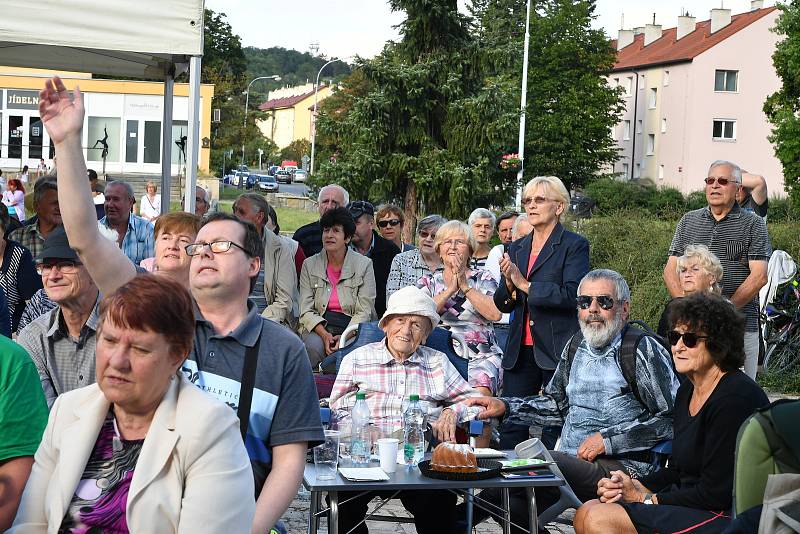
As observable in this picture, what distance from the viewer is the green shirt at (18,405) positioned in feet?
9.57

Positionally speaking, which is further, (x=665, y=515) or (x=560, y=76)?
(x=560, y=76)

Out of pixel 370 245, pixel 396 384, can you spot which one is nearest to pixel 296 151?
pixel 370 245

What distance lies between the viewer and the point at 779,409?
380cm

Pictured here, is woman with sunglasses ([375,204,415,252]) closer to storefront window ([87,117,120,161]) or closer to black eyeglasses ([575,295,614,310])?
black eyeglasses ([575,295,614,310])

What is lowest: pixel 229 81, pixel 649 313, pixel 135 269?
pixel 649 313

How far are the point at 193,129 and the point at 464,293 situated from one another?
210 cm

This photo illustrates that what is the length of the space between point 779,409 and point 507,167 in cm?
2393

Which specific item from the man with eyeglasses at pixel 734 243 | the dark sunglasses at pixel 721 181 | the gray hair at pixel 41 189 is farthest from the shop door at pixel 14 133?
the dark sunglasses at pixel 721 181

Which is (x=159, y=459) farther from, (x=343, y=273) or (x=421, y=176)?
(x=421, y=176)

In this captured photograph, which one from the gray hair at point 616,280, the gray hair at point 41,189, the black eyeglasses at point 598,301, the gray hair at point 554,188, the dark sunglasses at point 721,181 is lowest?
the black eyeglasses at point 598,301

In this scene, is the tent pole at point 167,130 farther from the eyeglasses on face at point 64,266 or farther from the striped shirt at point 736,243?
the eyeglasses on face at point 64,266

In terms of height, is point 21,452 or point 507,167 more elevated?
point 507,167

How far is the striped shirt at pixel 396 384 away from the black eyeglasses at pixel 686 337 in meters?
1.22

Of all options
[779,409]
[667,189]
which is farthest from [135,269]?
[667,189]
